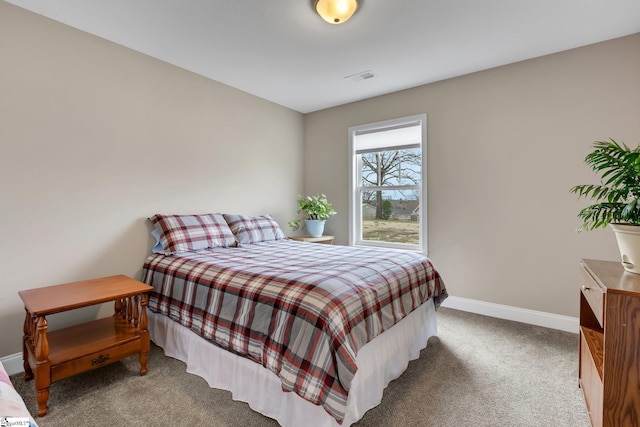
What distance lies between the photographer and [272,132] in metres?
A: 4.05

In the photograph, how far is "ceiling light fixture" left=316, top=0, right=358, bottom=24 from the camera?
6.49 feet

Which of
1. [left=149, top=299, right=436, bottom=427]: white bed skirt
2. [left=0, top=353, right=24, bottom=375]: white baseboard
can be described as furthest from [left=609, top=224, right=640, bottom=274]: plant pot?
[left=0, top=353, right=24, bottom=375]: white baseboard

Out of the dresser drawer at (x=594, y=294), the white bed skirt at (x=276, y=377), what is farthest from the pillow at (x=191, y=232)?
the dresser drawer at (x=594, y=294)

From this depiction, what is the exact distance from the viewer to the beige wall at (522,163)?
8.44ft

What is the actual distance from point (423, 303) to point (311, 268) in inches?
38.8

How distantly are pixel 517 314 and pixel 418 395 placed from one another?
1759 mm

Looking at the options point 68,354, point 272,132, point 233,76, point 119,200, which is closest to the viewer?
point 68,354

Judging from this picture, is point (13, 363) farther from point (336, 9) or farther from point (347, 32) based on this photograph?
point (347, 32)

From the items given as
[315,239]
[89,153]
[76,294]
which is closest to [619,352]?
[76,294]

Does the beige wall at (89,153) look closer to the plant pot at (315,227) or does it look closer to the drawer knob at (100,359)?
the drawer knob at (100,359)

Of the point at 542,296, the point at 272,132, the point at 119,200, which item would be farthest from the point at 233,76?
the point at 542,296

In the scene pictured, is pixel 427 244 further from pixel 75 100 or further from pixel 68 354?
pixel 75 100

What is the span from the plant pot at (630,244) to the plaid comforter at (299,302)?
1115 mm

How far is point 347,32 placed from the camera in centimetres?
240
